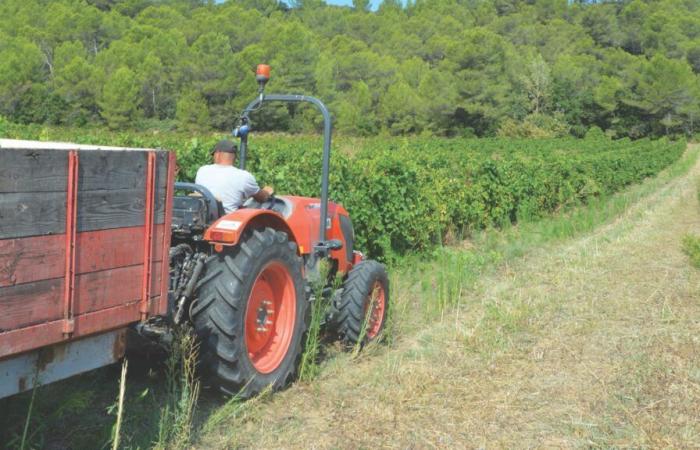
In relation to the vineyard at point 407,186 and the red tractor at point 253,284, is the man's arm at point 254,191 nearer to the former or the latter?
the red tractor at point 253,284

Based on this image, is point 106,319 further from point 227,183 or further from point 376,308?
point 376,308

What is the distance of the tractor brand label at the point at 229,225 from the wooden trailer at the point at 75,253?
763 mm

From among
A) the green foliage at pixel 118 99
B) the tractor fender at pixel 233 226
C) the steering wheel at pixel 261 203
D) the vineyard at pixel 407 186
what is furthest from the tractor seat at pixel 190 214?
the green foliage at pixel 118 99

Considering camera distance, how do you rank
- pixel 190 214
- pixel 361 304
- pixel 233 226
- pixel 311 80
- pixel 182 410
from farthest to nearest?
pixel 311 80 < pixel 361 304 < pixel 190 214 < pixel 233 226 < pixel 182 410

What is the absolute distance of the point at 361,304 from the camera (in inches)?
210

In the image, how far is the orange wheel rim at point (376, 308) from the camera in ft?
18.4

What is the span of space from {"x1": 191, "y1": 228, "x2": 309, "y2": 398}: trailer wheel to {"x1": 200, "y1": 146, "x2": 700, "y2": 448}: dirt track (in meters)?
0.23

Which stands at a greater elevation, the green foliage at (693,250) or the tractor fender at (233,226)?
the tractor fender at (233,226)

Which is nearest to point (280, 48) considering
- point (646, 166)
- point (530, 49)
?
point (530, 49)

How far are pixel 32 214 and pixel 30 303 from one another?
12.5 inches

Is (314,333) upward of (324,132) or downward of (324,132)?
downward

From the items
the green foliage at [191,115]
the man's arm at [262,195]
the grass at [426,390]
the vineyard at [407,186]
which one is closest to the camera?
the grass at [426,390]

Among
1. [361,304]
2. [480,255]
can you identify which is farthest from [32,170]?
[480,255]

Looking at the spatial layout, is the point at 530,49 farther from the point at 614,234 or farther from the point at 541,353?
the point at 541,353
